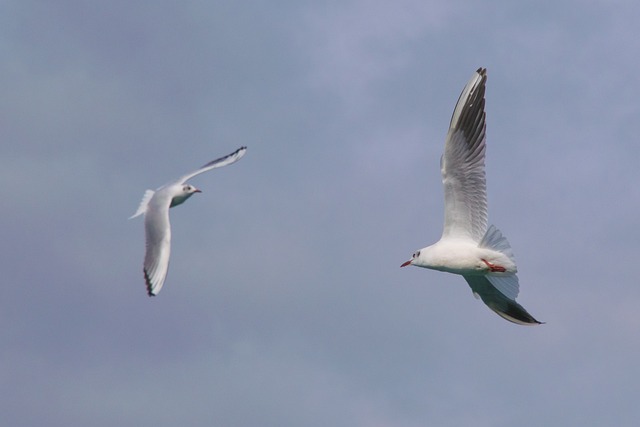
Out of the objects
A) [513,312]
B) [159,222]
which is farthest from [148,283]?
[513,312]

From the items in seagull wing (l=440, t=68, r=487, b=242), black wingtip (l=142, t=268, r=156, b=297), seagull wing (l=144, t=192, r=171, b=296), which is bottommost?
black wingtip (l=142, t=268, r=156, b=297)

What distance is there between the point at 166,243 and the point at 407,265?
6.13 meters

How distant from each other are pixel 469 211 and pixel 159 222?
262 inches

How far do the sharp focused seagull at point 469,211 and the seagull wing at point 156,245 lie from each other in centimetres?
586

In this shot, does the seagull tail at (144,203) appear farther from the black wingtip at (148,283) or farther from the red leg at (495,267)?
the red leg at (495,267)

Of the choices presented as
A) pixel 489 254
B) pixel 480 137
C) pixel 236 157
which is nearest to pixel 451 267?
pixel 489 254

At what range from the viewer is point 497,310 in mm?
29156

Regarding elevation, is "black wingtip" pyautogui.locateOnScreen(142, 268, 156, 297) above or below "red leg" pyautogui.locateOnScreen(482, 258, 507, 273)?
below

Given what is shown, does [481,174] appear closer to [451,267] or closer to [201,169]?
[451,267]

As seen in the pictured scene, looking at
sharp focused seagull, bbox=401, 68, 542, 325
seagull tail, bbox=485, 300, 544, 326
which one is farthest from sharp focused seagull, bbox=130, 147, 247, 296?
seagull tail, bbox=485, 300, 544, 326

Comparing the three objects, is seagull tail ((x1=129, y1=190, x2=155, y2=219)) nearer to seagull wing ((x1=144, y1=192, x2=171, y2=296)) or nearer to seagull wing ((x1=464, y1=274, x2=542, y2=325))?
seagull wing ((x1=144, y1=192, x2=171, y2=296))

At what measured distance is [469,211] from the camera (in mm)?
26797

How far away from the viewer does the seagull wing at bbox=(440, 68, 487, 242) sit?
26484 mm

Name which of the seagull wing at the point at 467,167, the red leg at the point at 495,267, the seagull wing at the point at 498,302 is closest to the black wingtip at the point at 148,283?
the seagull wing at the point at 467,167
